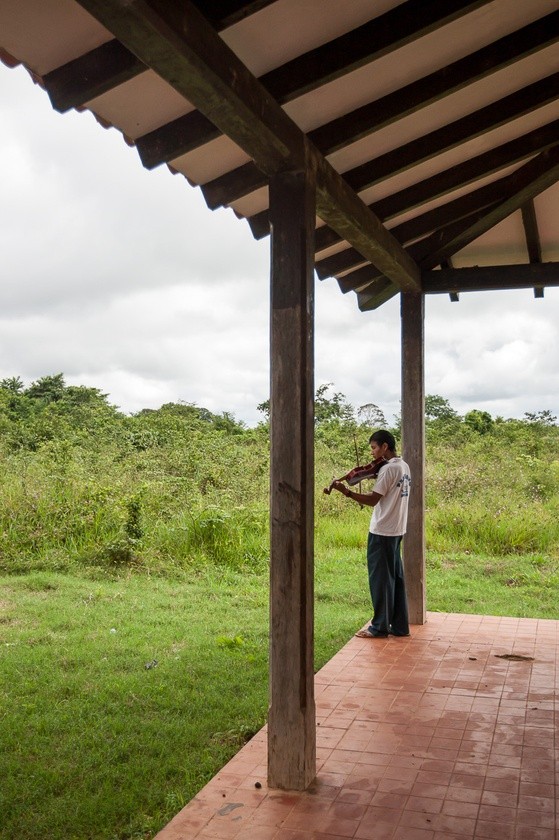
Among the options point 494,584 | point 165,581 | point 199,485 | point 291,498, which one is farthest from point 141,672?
point 199,485

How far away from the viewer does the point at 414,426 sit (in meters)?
6.88

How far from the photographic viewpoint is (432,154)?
455 centimetres

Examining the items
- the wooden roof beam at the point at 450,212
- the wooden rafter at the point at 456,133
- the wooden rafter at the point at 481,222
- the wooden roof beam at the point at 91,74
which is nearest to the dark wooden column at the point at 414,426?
the wooden rafter at the point at 481,222

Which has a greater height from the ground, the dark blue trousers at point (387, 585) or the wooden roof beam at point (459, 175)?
the wooden roof beam at point (459, 175)

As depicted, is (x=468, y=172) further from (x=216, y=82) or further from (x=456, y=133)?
(x=216, y=82)

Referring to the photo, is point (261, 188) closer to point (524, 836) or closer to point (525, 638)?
point (524, 836)

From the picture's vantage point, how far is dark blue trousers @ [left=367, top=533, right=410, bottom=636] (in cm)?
627

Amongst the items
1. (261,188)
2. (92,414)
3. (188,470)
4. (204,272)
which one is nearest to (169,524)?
(188,470)

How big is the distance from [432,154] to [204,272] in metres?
38.1

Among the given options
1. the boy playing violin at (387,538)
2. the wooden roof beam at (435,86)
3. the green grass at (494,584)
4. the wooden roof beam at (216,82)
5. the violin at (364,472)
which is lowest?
the green grass at (494,584)

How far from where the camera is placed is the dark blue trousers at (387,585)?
20.6 feet

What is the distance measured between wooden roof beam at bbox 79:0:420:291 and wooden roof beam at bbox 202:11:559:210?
5.7 inches

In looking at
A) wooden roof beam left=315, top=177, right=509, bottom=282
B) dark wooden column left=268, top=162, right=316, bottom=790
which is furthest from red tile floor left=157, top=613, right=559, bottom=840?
wooden roof beam left=315, top=177, right=509, bottom=282

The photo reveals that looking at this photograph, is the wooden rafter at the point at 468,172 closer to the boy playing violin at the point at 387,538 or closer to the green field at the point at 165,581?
the boy playing violin at the point at 387,538
